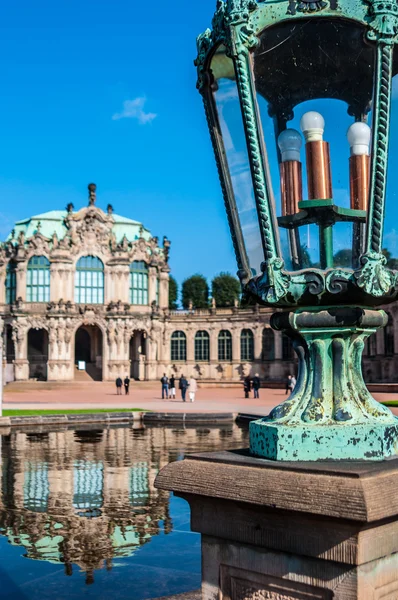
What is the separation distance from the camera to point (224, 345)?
73.4m

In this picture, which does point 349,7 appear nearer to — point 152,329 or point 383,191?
point 383,191

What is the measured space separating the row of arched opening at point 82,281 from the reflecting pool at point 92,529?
52095 millimetres

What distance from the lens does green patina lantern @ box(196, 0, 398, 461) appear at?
3496 mm

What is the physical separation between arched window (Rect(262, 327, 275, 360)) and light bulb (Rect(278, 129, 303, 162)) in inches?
2606

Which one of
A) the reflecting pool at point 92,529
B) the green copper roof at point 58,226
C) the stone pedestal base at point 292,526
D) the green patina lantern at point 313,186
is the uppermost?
the green copper roof at point 58,226

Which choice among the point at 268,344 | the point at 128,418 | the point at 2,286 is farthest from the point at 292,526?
the point at 2,286

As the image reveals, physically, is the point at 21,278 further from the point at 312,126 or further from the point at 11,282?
the point at 312,126

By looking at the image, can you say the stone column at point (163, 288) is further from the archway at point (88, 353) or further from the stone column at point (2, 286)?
the stone column at point (2, 286)

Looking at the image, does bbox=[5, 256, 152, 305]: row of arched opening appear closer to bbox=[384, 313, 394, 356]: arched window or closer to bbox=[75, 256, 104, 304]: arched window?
bbox=[75, 256, 104, 304]: arched window

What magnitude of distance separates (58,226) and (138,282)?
1043cm

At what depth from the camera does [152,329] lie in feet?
229

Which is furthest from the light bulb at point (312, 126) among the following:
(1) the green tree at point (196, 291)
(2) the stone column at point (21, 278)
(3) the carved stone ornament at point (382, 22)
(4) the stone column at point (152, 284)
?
(1) the green tree at point (196, 291)

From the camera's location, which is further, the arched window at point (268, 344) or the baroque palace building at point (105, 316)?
the arched window at point (268, 344)

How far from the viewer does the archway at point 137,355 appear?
69.6m
